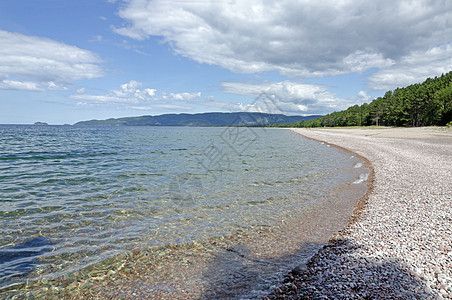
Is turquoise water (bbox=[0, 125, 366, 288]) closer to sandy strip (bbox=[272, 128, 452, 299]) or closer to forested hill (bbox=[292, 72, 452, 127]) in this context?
sandy strip (bbox=[272, 128, 452, 299])

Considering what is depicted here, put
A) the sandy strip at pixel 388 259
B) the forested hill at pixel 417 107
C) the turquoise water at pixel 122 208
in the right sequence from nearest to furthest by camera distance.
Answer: the sandy strip at pixel 388 259
the turquoise water at pixel 122 208
the forested hill at pixel 417 107

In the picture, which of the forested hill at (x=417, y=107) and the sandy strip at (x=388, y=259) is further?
the forested hill at (x=417, y=107)

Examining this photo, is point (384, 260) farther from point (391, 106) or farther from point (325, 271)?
point (391, 106)

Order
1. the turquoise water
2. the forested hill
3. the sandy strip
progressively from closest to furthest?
1. the sandy strip
2. the turquoise water
3. the forested hill

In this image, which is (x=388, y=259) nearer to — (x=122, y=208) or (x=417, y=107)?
(x=122, y=208)

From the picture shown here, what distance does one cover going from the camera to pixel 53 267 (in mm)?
5918

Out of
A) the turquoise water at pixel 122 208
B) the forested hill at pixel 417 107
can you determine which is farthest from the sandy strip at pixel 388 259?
the forested hill at pixel 417 107

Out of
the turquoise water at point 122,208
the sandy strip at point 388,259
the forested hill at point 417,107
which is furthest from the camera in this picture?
the forested hill at point 417,107

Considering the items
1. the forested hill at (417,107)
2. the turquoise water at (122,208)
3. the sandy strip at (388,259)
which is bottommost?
the turquoise water at (122,208)

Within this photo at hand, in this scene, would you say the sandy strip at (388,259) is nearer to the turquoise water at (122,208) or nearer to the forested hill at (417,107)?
the turquoise water at (122,208)

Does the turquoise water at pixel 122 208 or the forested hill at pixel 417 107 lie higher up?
the forested hill at pixel 417 107

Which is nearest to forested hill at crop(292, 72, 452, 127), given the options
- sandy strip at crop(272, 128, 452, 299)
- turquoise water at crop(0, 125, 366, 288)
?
turquoise water at crop(0, 125, 366, 288)

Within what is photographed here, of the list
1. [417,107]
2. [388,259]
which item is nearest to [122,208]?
[388,259]

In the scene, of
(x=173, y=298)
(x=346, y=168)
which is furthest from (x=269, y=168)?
(x=173, y=298)
